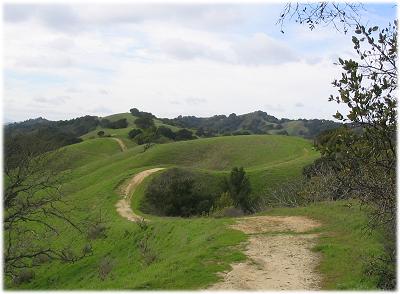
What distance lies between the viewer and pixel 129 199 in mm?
37375

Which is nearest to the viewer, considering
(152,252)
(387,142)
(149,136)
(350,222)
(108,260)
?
(387,142)

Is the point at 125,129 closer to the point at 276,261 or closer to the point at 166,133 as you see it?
the point at 166,133

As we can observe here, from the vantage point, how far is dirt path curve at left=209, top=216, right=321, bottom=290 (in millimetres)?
11219

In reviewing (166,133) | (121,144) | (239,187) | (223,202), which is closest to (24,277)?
(223,202)

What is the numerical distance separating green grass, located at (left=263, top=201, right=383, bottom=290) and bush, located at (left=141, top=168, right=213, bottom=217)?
50.1ft

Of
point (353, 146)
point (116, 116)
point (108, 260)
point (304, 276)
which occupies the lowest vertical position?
point (108, 260)

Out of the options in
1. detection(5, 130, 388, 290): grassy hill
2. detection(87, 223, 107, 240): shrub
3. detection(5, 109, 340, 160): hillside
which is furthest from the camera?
detection(5, 109, 340, 160): hillside

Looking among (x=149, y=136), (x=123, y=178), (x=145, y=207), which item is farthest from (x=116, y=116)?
(x=145, y=207)

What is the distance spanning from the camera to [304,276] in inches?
471

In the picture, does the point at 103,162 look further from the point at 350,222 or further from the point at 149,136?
the point at 350,222

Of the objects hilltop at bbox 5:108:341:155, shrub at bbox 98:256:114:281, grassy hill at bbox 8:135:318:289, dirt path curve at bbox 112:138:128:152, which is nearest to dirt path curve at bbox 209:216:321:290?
grassy hill at bbox 8:135:318:289

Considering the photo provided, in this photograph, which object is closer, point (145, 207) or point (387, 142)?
point (387, 142)

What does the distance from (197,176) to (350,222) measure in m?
26.9

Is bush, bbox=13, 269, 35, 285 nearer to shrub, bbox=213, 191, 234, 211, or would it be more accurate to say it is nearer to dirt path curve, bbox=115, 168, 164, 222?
dirt path curve, bbox=115, 168, 164, 222
